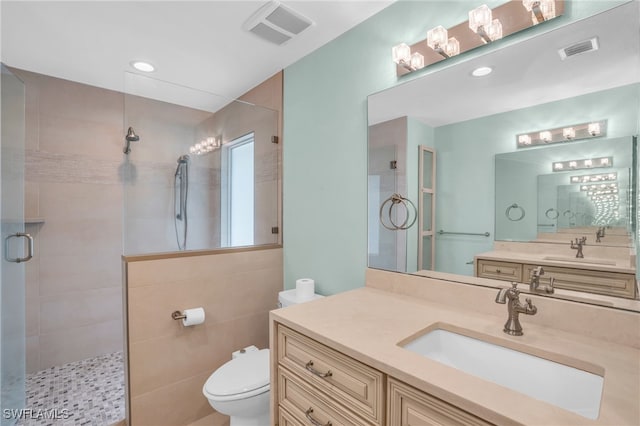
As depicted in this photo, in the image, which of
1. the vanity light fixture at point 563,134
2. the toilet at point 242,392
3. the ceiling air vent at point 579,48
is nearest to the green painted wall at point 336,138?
the ceiling air vent at point 579,48

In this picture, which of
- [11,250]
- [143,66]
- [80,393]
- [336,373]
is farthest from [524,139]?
[80,393]

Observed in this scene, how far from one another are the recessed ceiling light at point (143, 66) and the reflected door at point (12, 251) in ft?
2.30

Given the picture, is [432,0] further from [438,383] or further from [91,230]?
[91,230]

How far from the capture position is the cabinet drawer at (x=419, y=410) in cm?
69

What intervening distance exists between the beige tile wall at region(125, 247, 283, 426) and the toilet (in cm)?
36

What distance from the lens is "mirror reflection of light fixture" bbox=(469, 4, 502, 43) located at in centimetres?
117

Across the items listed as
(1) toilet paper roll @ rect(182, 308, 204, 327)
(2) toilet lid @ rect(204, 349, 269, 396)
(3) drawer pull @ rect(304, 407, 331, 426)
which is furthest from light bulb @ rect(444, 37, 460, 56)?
(1) toilet paper roll @ rect(182, 308, 204, 327)

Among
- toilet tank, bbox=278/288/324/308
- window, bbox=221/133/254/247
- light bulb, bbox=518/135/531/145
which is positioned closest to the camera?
light bulb, bbox=518/135/531/145

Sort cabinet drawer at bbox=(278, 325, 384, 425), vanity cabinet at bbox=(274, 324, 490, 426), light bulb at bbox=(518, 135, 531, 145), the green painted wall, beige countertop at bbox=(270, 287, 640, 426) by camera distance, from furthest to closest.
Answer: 1. the green painted wall
2. light bulb at bbox=(518, 135, 531, 145)
3. cabinet drawer at bbox=(278, 325, 384, 425)
4. vanity cabinet at bbox=(274, 324, 490, 426)
5. beige countertop at bbox=(270, 287, 640, 426)

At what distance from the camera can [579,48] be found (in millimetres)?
1046

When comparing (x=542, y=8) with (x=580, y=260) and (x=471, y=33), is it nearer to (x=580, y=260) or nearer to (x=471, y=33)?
(x=471, y=33)

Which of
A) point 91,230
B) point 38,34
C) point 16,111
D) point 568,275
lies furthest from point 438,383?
point 91,230

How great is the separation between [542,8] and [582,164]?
0.60 metres

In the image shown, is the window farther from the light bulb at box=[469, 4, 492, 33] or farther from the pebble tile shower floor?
the light bulb at box=[469, 4, 492, 33]
